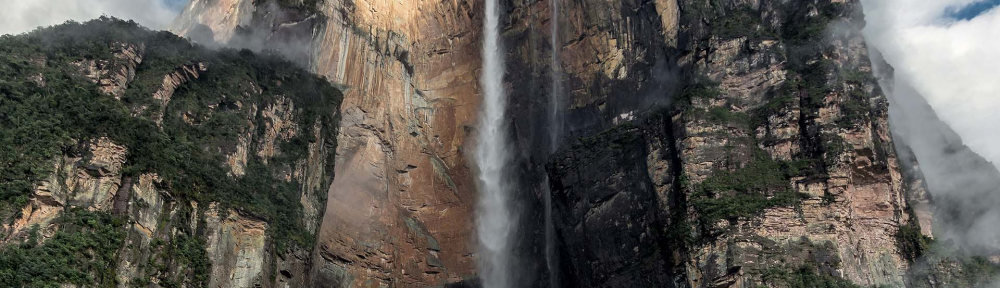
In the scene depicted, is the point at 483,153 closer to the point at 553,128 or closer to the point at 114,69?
the point at 553,128

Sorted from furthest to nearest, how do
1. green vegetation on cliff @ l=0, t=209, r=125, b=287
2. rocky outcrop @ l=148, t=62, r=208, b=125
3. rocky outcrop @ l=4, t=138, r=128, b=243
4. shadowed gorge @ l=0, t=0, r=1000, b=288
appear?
rocky outcrop @ l=148, t=62, r=208, b=125 → shadowed gorge @ l=0, t=0, r=1000, b=288 → rocky outcrop @ l=4, t=138, r=128, b=243 → green vegetation on cliff @ l=0, t=209, r=125, b=287

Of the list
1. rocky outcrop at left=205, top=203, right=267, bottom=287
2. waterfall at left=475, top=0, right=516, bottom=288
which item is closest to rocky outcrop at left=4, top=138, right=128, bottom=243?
rocky outcrop at left=205, top=203, right=267, bottom=287

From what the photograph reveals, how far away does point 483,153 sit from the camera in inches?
2399

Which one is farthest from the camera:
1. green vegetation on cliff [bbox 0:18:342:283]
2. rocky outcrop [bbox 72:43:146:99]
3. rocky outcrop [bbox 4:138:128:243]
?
rocky outcrop [bbox 72:43:146:99]

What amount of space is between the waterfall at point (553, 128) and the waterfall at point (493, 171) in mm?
2998

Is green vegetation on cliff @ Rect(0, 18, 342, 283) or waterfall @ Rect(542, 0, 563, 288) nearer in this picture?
green vegetation on cliff @ Rect(0, 18, 342, 283)

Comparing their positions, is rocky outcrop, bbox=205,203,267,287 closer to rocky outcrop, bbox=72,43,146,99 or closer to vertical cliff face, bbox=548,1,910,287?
rocky outcrop, bbox=72,43,146,99

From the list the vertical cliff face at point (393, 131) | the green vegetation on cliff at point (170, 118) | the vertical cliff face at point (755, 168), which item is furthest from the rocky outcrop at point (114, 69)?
the vertical cliff face at point (755, 168)

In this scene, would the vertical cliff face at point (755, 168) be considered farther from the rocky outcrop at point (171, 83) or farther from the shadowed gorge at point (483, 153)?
the rocky outcrop at point (171, 83)

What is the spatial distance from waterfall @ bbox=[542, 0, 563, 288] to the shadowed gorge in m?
0.18

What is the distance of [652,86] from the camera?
53.5m

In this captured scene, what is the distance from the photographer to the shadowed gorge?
131ft

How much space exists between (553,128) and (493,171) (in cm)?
516

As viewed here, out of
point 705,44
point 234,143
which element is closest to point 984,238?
point 705,44
